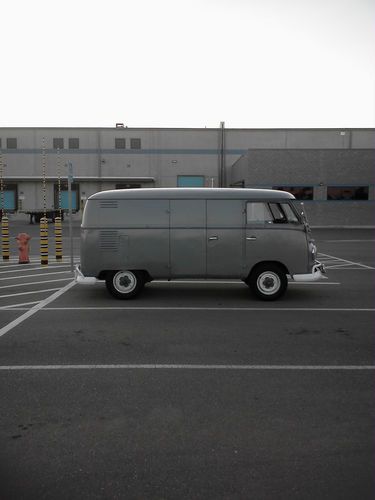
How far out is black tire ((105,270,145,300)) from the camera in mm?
9789

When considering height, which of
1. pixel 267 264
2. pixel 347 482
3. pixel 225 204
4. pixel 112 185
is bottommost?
pixel 347 482

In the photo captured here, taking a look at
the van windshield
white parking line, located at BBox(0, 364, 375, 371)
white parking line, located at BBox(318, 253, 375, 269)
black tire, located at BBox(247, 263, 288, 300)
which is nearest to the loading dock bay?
white parking line, located at BBox(0, 364, 375, 371)

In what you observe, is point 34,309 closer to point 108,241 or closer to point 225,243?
point 108,241

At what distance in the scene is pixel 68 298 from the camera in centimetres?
993

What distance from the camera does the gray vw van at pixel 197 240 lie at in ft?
31.7

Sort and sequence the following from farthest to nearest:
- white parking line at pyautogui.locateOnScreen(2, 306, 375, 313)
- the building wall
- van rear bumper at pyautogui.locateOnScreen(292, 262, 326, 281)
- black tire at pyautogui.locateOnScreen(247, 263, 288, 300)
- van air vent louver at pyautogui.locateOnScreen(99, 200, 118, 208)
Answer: the building wall < van air vent louver at pyautogui.locateOnScreen(99, 200, 118, 208) < black tire at pyautogui.locateOnScreen(247, 263, 288, 300) < van rear bumper at pyautogui.locateOnScreen(292, 262, 326, 281) < white parking line at pyautogui.locateOnScreen(2, 306, 375, 313)

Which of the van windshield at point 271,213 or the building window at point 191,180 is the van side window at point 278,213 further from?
the building window at point 191,180

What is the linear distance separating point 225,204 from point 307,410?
5788mm

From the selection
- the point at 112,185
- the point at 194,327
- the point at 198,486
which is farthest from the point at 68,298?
the point at 112,185

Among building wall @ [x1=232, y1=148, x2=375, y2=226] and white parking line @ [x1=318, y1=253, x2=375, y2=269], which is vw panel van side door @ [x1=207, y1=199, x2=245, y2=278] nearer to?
white parking line @ [x1=318, y1=253, x2=375, y2=269]

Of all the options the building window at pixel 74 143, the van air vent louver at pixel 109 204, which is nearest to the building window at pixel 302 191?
the building window at pixel 74 143

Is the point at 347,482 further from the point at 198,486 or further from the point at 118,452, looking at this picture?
the point at 118,452

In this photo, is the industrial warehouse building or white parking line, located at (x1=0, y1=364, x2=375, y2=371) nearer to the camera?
white parking line, located at (x1=0, y1=364, x2=375, y2=371)

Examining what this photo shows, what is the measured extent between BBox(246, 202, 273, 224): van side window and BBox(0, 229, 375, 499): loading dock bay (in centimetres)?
170
